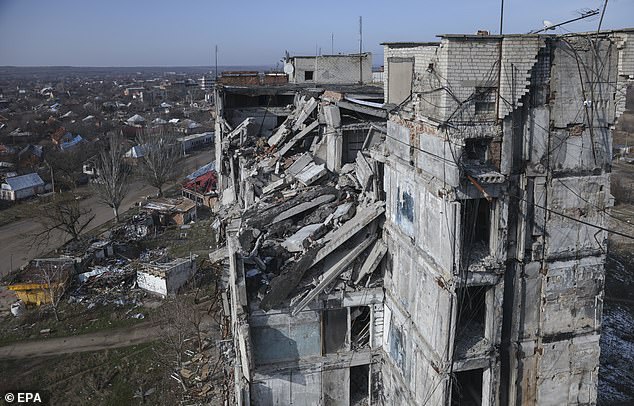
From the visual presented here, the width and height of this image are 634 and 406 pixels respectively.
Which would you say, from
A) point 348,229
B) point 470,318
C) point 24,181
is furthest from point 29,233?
point 470,318

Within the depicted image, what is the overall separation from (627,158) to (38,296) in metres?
51.7

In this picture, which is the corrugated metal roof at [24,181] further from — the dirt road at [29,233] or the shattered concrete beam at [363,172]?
the shattered concrete beam at [363,172]

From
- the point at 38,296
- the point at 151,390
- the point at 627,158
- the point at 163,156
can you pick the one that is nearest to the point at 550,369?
the point at 151,390

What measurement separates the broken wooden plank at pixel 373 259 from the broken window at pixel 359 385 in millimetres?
2455

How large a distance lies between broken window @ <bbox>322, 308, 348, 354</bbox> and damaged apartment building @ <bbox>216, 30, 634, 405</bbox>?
3 centimetres

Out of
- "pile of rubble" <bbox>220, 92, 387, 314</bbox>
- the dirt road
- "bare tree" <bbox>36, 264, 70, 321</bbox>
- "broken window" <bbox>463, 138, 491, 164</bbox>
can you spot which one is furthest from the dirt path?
"broken window" <bbox>463, 138, 491, 164</bbox>

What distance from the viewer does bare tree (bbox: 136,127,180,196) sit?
4172 centimetres

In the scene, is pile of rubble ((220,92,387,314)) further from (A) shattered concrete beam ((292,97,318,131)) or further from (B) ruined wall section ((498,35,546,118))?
(B) ruined wall section ((498,35,546,118))

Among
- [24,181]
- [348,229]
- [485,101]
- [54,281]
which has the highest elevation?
[485,101]

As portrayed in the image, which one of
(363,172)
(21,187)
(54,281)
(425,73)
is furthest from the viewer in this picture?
(21,187)

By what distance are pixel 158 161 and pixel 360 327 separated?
32.6 metres

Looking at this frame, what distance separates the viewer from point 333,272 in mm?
11688

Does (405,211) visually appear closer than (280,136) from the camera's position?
Yes

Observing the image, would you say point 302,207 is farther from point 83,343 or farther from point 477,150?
point 83,343
